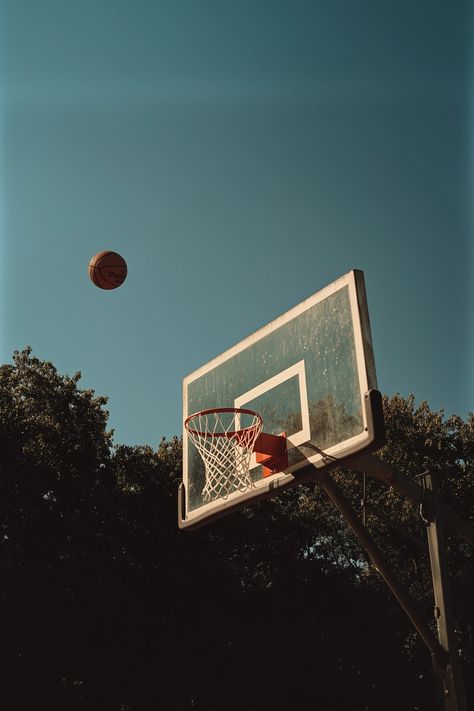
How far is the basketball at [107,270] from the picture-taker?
8.80m

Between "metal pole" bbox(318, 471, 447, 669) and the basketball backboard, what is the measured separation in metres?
0.68

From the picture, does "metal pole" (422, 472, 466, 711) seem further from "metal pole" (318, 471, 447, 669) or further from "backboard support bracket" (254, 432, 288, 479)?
"backboard support bracket" (254, 432, 288, 479)

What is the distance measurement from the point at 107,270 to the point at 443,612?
5.48m

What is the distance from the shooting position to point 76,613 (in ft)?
54.3

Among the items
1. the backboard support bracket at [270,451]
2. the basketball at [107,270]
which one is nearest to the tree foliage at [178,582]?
the basketball at [107,270]

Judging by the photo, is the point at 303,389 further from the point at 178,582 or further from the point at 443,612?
the point at 178,582

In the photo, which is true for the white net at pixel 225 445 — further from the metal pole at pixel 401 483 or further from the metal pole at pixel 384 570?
the metal pole at pixel 401 483

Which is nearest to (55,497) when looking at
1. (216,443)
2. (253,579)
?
(253,579)

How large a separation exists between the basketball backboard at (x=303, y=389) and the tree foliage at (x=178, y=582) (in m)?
9.91

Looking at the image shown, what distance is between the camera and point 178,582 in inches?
722

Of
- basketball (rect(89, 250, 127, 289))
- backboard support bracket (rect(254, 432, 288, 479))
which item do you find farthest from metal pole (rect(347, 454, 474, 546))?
basketball (rect(89, 250, 127, 289))

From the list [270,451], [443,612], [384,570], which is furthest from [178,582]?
[270,451]

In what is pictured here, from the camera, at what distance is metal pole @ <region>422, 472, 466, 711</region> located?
24.4 feet

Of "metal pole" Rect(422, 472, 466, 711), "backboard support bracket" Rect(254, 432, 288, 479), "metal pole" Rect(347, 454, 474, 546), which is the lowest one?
"metal pole" Rect(422, 472, 466, 711)
